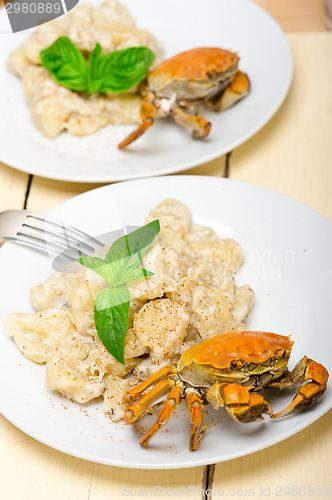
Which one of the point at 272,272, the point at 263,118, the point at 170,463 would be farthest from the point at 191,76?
the point at 170,463

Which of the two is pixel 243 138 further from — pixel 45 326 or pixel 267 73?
pixel 45 326

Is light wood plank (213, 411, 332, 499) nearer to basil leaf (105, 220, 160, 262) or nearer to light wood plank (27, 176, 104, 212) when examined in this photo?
basil leaf (105, 220, 160, 262)

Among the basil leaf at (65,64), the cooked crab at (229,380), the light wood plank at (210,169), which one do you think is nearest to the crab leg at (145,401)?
the cooked crab at (229,380)

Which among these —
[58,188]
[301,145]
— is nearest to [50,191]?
[58,188]

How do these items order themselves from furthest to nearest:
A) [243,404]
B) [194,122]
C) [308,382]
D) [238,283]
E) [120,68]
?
[120,68], [194,122], [238,283], [308,382], [243,404]

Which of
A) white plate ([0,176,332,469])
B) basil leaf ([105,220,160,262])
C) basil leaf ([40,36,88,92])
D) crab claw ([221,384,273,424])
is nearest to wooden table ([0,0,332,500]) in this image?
white plate ([0,176,332,469])

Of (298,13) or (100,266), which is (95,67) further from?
(298,13)
